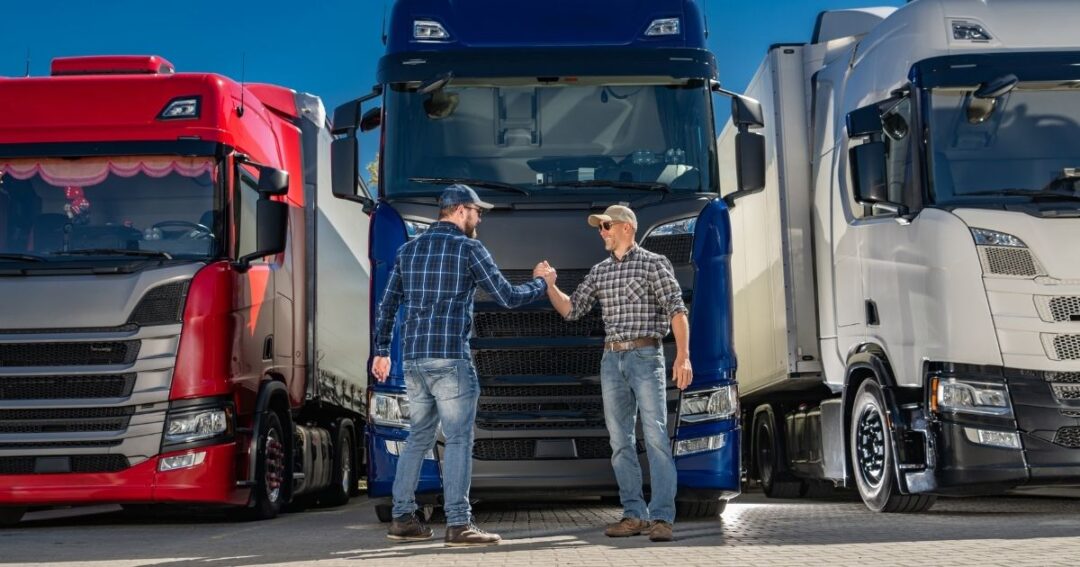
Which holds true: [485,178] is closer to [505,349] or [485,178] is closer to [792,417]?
[505,349]

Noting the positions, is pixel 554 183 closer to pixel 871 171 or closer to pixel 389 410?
pixel 389 410

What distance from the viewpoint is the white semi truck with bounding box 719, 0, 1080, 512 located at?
374 inches

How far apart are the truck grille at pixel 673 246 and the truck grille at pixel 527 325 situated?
0.31 metres

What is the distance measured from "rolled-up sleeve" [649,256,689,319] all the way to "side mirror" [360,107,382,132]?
2.59 metres

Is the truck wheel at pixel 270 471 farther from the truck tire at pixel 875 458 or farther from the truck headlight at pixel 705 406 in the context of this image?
the truck tire at pixel 875 458

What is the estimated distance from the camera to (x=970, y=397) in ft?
31.5

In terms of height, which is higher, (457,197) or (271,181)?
(271,181)

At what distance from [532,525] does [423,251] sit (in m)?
2.53

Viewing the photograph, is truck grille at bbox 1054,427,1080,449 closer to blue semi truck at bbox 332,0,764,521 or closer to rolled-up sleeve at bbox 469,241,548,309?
blue semi truck at bbox 332,0,764,521


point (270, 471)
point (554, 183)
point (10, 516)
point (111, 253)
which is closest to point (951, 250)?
point (554, 183)

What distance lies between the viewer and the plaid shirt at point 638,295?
28.4ft

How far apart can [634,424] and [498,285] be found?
1251 mm

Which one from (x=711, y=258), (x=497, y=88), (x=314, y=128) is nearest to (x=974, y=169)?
(x=711, y=258)

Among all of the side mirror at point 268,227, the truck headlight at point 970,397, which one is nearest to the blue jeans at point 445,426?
the side mirror at point 268,227
